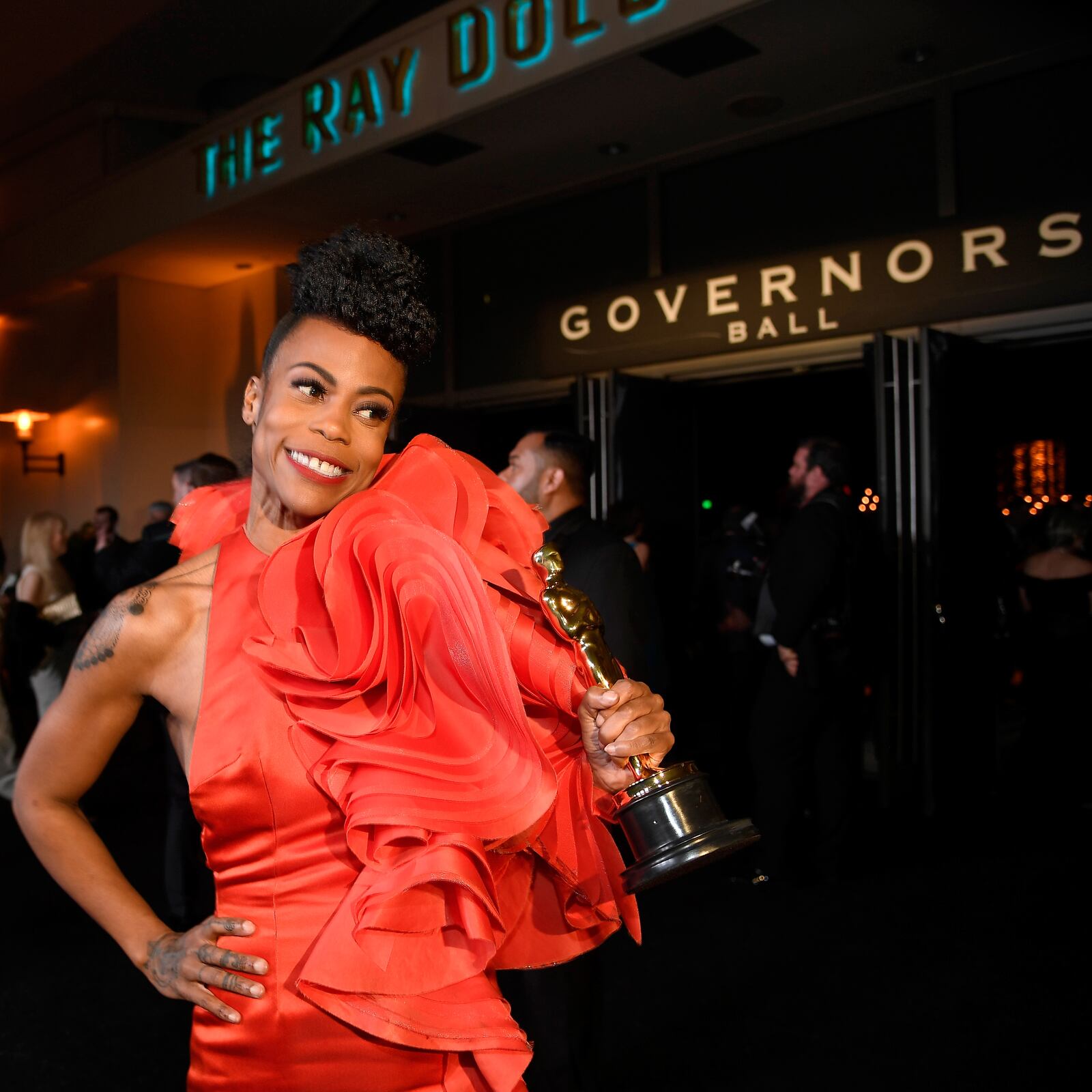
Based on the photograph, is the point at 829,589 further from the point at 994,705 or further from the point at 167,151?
the point at 167,151

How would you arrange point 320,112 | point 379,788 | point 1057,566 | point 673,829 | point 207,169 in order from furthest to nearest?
point 207,169
point 320,112
point 1057,566
point 379,788
point 673,829

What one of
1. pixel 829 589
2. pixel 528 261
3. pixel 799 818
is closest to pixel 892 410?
pixel 829 589

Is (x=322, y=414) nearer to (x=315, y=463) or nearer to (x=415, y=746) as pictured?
(x=315, y=463)

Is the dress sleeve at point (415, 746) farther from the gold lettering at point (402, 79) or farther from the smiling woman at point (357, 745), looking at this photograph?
the gold lettering at point (402, 79)

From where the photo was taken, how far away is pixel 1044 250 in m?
4.38

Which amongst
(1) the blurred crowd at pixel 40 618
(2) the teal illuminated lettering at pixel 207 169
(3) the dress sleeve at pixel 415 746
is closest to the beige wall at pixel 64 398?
(2) the teal illuminated lettering at pixel 207 169

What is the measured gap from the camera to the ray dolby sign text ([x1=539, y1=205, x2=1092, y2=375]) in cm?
439

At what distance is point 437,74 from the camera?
5160 mm

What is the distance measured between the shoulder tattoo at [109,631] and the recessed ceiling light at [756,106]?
4.51 m

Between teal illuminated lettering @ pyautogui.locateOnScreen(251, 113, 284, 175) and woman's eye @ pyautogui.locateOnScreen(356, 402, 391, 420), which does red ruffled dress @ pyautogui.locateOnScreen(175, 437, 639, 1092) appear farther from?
teal illuminated lettering @ pyautogui.locateOnScreen(251, 113, 284, 175)

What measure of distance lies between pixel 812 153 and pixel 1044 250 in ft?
4.56

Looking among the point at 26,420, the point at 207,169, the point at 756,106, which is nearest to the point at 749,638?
the point at 756,106

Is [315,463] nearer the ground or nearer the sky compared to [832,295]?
nearer the ground

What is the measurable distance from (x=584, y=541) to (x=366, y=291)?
5.99 ft
